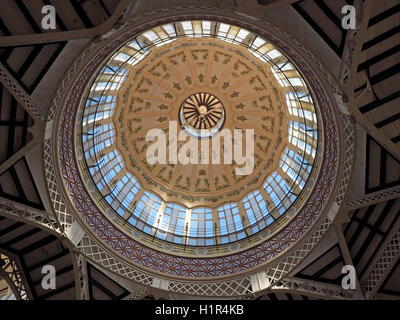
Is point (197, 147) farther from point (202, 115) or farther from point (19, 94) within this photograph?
point (19, 94)

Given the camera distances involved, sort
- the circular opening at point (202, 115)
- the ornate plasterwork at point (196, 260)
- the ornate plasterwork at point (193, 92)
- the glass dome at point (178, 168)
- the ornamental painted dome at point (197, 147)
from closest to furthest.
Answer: the ornate plasterwork at point (196, 260) → the ornamental painted dome at point (197, 147) → the glass dome at point (178, 168) → the ornate plasterwork at point (193, 92) → the circular opening at point (202, 115)

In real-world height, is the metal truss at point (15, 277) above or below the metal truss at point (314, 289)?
above

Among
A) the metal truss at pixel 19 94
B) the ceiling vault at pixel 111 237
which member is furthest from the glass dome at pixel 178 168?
the metal truss at pixel 19 94

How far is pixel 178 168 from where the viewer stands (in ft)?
111

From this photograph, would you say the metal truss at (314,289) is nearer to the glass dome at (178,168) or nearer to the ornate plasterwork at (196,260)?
the ornate plasterwork at (196,260)

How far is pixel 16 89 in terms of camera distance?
16734mm

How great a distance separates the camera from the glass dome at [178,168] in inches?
930

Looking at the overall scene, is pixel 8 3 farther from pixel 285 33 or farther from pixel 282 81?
pixel 282 81

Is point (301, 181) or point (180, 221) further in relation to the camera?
point (180, 221)

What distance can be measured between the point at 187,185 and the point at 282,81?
11831 mm

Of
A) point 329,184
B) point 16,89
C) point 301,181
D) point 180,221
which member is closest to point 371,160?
point 329,184

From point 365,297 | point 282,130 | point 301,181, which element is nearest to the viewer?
point 365,297

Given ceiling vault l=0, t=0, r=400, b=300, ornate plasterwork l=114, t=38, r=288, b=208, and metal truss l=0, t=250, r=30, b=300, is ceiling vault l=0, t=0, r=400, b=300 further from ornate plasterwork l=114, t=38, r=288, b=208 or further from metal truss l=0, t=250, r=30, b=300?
ornate plasterwork l=114, t=38, r=288, b=208

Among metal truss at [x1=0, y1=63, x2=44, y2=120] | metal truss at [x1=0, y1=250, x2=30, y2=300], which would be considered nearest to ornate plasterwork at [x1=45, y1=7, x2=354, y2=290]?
metal truss at [x1=0, y1=63, x2=44, y2=120]
